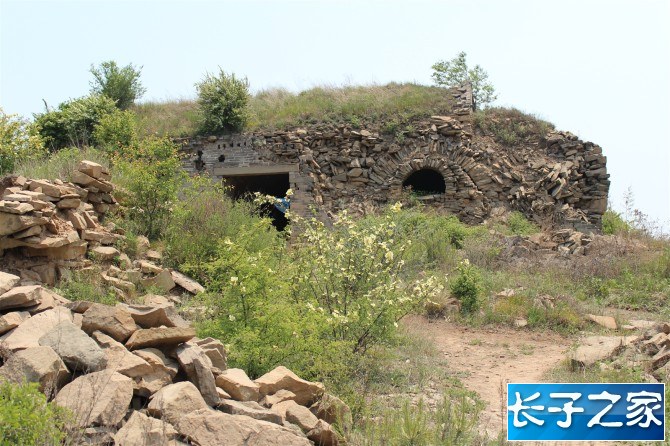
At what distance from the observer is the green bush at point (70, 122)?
1659 cm

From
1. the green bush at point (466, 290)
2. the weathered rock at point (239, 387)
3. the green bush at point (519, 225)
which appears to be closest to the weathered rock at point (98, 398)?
the weathered rock at point (239, 387)

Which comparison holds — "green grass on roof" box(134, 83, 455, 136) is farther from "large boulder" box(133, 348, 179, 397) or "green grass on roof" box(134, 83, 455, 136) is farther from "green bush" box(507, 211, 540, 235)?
"large boulder" box(133, 348, 179, 397)

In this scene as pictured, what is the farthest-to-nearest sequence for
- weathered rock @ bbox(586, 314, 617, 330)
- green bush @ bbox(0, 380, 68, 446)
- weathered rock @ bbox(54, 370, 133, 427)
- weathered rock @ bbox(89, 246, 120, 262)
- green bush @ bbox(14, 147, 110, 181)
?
green bush @ bbox(14, 147, 110, 181), weathered rock @ bbox(586, 314, 617, 330), weathered rock @ bbox(89, 246, 120, 262), weathered rock @ bbox(54, 370, 133, 427), green bush @ bbox(0, 380, 68, 446)

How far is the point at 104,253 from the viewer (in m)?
8.81

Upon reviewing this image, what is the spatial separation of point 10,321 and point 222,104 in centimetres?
1261

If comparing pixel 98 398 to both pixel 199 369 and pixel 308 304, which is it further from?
pixel 308 304

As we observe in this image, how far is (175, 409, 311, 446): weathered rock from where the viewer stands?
4102 millimetres

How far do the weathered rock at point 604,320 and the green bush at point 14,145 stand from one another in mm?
9404

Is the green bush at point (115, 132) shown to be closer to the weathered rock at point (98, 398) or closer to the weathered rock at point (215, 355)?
the weathered rock at point (215, 355)

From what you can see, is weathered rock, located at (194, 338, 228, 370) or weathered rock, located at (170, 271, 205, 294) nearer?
weathered rock, located at (194, 338, 228, 370)

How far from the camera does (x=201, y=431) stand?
4117 millimetres

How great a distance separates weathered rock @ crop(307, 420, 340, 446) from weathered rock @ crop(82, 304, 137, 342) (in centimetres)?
159

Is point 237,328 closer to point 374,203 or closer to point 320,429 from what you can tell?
point 320,429

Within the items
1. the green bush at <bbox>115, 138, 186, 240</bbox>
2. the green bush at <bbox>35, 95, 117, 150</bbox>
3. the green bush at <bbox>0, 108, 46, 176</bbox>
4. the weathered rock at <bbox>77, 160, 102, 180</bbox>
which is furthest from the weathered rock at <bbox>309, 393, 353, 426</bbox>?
the green bush at <bbox>35, 95, 117, 150</bbox>
